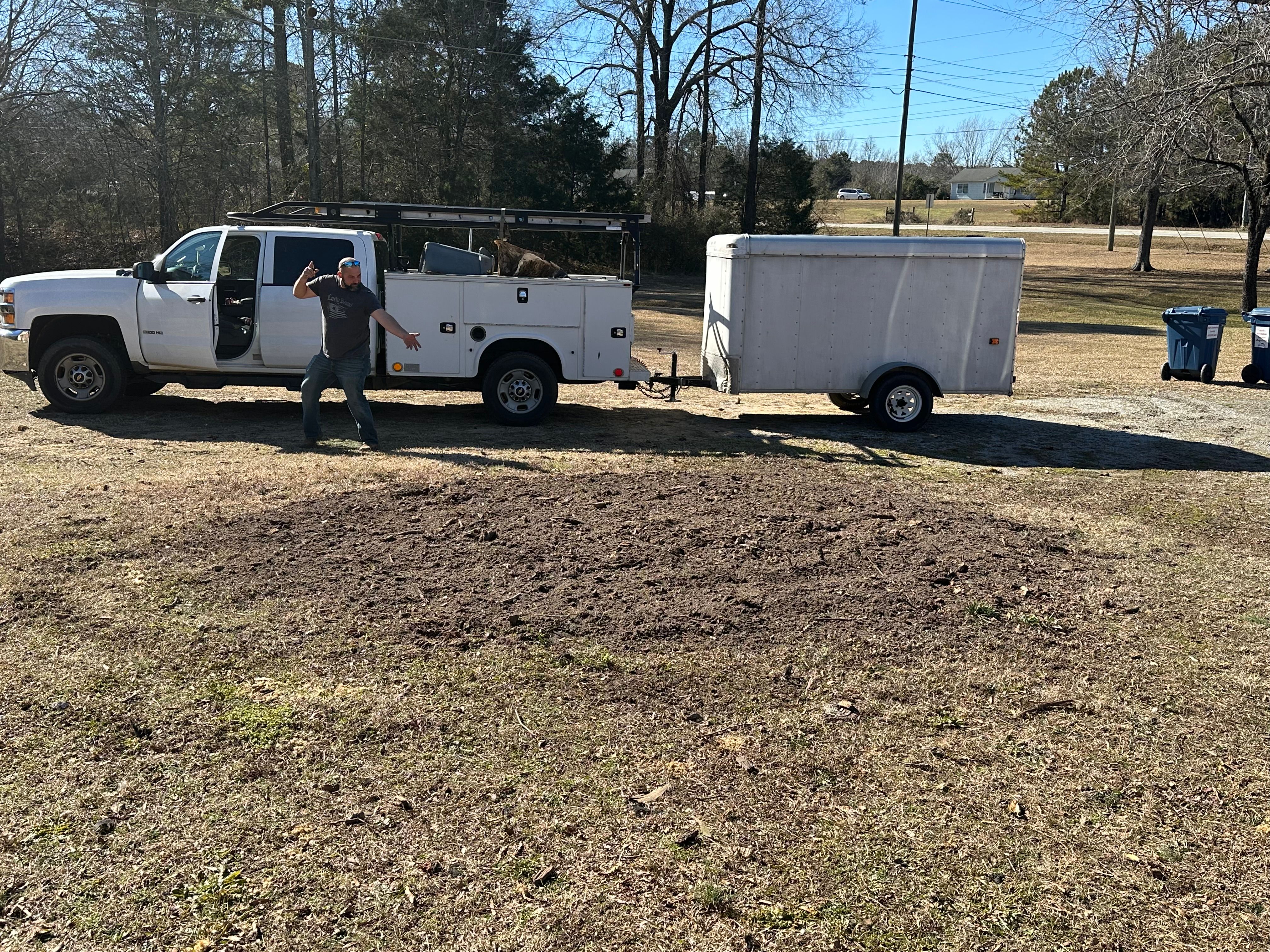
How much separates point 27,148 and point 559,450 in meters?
22.5

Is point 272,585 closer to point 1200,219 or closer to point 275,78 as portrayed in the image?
point 275,78

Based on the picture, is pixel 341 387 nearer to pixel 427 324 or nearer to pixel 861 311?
pixel 427 324

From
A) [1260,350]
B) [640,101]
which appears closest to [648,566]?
[1260,350]

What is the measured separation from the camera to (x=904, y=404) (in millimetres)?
12078

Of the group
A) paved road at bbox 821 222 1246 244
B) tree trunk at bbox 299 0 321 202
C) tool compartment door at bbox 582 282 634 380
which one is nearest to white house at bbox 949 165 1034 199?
paved road at bbox 821 222 1246 244

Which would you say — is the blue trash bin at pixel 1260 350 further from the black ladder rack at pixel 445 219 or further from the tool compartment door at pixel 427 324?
the tool compartment door at pixel 427 324

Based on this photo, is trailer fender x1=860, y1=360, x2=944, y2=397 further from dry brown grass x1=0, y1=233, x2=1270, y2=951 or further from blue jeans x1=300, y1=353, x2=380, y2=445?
blue jeans x1=300, y1=353, x2=380, y2=445

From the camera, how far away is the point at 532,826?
3.93 meters

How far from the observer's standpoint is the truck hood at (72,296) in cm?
1076

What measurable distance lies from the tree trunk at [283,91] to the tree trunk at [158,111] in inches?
148

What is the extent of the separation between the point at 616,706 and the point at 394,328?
19.0 ft

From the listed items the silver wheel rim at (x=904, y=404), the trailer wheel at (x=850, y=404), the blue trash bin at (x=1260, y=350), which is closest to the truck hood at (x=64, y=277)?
the trailer wheel at (x=850, y=404)

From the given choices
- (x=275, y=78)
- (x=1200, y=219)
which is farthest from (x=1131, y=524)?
(x=1200, y=219)

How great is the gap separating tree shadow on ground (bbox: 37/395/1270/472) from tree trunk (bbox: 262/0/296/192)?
2187 cm
